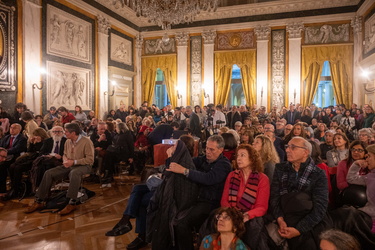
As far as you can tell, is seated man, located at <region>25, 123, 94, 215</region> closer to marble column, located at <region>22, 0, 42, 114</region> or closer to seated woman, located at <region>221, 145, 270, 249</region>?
seated woman, located at <region>221, 145, 270, 249</region>

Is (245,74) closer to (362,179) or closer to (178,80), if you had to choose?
(178,80)

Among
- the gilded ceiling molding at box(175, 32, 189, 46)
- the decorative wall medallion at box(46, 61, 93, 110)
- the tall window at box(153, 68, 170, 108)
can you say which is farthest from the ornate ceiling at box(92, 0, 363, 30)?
the tall window at box(153, 68, 170, 108)

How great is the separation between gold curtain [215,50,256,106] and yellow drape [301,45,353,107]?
85.1 inches

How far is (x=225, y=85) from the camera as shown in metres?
13.4

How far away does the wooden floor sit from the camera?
3277 mm

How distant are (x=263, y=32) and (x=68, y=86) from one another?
845 cm

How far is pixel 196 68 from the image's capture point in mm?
13695

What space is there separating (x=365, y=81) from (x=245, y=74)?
15.5 feet

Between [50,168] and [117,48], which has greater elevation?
[117,48]

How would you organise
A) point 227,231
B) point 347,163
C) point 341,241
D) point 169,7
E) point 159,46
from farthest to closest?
1. point 159,46
2. point 169,7
3. point 347,163
4. point 227,231
5. point 341,241

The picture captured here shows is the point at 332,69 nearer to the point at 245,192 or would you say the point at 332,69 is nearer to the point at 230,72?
the point at 230,72

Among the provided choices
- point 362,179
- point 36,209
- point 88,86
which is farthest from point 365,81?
point 36,209

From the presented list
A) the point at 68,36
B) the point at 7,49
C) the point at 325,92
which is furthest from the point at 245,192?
the point at 325,92

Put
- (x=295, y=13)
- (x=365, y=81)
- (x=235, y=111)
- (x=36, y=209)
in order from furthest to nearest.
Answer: (x=295, y=13) < (x=365, y=81) < (x=235, y=111) < (x=36, y=209)
